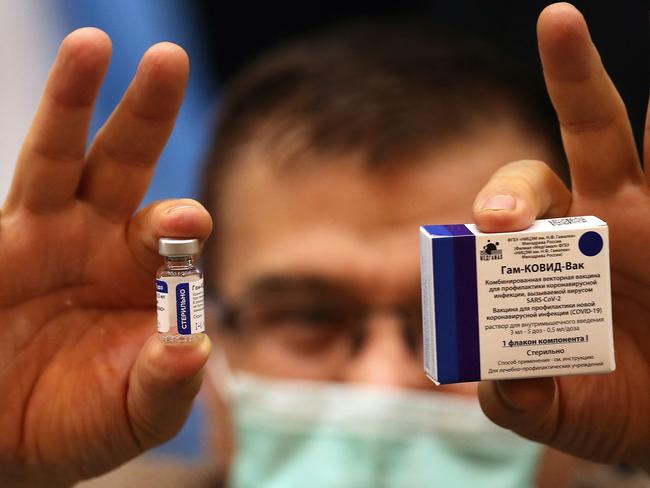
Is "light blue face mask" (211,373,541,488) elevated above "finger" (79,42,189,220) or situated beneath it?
situated beneath

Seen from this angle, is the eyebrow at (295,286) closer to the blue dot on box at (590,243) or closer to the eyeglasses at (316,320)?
the eyeglasses at (316,320)

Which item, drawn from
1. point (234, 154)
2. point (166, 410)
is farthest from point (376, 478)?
point (234, 154)

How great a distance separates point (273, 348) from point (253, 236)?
0.23 metres

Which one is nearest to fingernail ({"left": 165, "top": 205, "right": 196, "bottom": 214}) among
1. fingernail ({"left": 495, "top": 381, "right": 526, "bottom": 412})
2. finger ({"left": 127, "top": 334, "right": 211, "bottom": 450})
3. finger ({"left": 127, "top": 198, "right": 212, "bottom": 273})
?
finger ({"left": 127, "top": 198, "right": 212, "bottom": 273})

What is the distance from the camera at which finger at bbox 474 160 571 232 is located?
2.19 ft

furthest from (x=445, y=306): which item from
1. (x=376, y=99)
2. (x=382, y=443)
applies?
(x=376, y=99)

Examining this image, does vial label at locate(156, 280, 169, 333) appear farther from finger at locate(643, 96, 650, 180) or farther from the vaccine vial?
finger at locate(643, 96, 650, 180)

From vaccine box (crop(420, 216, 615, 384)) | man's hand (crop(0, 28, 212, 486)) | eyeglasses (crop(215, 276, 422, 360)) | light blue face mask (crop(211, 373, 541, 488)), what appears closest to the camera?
vaccine box (crop(420, 216, 615, 384))

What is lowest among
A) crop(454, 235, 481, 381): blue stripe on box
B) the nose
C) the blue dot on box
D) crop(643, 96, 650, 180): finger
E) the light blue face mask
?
the light blue face mask

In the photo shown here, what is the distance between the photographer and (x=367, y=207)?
4.56ft

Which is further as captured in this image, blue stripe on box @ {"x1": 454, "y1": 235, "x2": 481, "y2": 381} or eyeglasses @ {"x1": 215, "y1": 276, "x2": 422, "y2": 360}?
eyeglasses @ {"x1": 215, "y1": 276, "x2": 422, "y2": 360}

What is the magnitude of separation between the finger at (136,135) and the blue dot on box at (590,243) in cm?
43

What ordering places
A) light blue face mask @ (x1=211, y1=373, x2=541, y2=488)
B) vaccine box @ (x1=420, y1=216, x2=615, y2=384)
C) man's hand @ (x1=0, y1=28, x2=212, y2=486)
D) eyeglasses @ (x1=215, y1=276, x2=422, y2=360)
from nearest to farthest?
vaccine box @ (x1=420, y1=216, x2=615, y2=384) < man's hand @ (x1=0, y1=28, x2=212, y2=486) < light blue face mask @ (x1=211, y1=373, x2=541, y2=488) < eyeglasses @ (x1=215, y1=276, x2=422, y2=360)

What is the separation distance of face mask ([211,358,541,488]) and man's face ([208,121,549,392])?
0.17 feet
